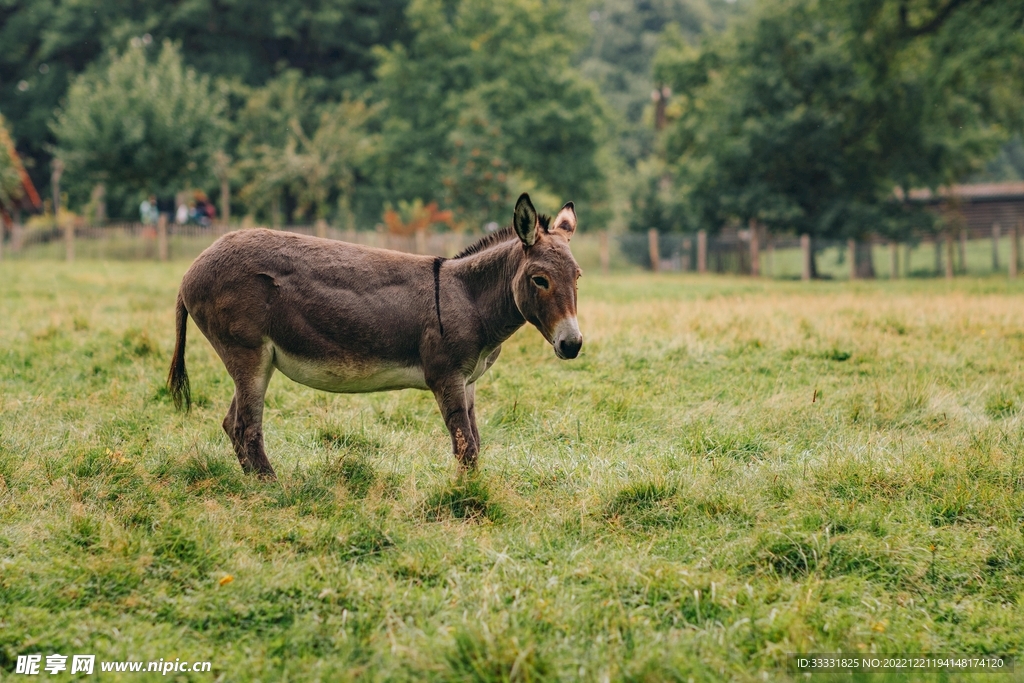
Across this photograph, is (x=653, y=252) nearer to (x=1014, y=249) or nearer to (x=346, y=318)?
(x=1014, y=249)

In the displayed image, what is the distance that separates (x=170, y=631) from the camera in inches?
155

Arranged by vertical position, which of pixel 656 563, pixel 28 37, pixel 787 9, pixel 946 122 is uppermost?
pixel 28 37

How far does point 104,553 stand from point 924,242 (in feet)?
99.9

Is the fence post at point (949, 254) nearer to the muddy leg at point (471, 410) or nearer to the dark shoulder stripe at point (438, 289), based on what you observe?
the muddy leg at point (471, 410)

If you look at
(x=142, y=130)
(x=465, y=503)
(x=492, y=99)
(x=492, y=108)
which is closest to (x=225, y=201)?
(x=142, y=130)

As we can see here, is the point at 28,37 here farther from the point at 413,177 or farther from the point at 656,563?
the point at 656,563

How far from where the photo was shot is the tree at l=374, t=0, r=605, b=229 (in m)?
39.6

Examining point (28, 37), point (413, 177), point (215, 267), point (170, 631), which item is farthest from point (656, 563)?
point (28, 37)

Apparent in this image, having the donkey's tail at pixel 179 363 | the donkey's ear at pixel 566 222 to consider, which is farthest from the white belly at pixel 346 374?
the donkey's ear at pixel 566 222

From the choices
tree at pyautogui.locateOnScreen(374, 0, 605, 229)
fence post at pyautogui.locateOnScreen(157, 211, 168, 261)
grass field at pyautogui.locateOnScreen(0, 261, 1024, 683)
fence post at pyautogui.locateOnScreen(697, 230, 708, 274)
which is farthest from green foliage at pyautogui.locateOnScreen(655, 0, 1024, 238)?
grass field at pyautogui.locateOnScreen(0, 261, 1024, 683)

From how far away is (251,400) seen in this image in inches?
226

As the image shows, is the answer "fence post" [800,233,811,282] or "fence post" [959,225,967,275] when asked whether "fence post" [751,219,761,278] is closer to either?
"fence post" [800,233,811,282]

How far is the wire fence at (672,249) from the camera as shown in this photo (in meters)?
27.4

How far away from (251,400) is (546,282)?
2.13 m
